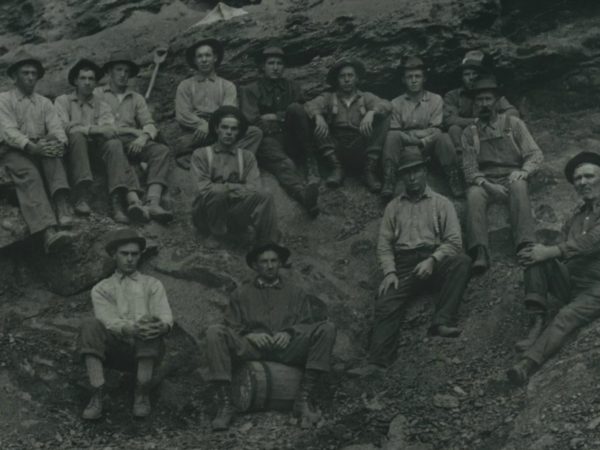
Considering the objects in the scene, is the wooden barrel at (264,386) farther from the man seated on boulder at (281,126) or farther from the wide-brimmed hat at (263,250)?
the man seated on boulder at (281,126)

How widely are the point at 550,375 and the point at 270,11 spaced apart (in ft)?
27.6

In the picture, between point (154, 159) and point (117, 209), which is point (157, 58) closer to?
point (154, 159)

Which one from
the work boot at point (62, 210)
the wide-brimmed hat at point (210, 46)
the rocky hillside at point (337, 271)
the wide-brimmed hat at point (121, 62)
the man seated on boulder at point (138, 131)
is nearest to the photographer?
the rocky hillside at point (337, 271)

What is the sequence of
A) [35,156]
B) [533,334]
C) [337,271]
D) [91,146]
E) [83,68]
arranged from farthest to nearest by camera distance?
[83,68] → [91,146] → [337,271] → [35,156] → [533,334]

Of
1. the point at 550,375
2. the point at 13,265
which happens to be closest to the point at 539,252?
the point at 550,375

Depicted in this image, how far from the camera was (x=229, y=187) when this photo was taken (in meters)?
14.1

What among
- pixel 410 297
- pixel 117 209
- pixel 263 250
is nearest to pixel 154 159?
pixel 117 209

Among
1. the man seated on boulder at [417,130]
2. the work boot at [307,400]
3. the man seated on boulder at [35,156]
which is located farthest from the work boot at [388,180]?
the man seated on boulder at [35,156]

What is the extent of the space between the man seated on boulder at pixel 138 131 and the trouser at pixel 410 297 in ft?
10.1

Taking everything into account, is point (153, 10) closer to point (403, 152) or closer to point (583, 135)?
point (403, 152)

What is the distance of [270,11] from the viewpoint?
59.1 feet

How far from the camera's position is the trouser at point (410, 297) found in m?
13.1

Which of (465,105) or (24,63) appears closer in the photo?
(24,63)

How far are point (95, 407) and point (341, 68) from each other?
19.3 feet
